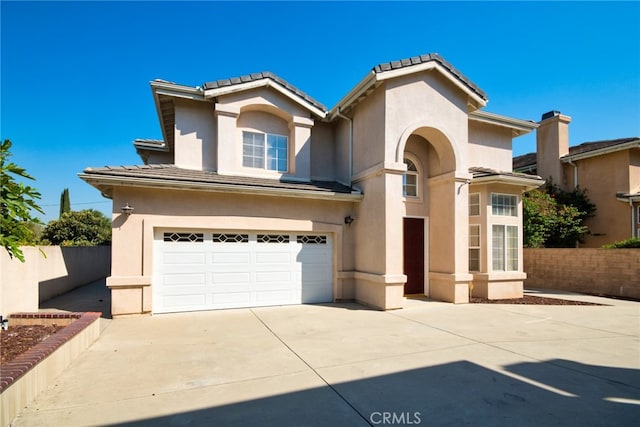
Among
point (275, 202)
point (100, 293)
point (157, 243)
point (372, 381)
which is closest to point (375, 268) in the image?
point (275, 202)

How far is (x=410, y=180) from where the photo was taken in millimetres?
12188

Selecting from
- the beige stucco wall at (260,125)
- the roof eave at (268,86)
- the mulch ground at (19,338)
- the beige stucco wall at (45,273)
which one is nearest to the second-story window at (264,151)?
the beige stucco wall at (260,125)

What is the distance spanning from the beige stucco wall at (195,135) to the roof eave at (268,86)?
650 mm

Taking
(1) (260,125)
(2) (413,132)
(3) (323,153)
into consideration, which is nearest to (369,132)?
(2) (413,132)

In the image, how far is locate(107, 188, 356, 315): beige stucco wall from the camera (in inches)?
343

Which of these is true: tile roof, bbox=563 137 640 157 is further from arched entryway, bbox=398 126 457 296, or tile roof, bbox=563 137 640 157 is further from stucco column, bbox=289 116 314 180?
stucco column, bbox=289 116 314 180

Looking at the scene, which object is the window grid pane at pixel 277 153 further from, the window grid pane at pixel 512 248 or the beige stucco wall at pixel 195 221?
the window grid pane at pixel 512 248

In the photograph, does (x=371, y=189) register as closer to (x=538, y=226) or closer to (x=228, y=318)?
(x=228, y=318)

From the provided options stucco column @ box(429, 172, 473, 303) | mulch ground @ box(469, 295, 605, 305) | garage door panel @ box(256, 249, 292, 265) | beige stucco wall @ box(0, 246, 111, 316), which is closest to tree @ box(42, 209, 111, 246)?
beige stucco wall @ box(0, 246, 111, 316)

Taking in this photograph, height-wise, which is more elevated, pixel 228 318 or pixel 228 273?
pixel 228 273

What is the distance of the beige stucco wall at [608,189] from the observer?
17641mm

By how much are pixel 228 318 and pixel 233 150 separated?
5.29 metres

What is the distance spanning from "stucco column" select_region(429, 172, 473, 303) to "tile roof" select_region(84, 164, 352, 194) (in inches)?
126

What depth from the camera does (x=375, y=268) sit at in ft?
33.0
